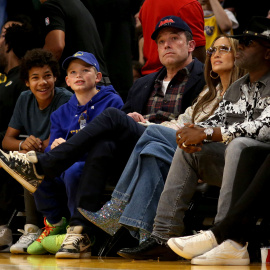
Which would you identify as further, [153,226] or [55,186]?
[55,186]

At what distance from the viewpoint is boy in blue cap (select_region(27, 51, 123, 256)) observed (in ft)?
13.9

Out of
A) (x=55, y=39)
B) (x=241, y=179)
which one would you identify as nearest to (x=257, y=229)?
(x=241, y=179)

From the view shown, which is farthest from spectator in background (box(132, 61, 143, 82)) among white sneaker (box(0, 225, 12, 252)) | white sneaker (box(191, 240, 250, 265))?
white sneaker (box(191, 240, 250, 265))

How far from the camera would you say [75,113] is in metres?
4.50

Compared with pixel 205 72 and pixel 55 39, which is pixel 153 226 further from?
pixel 55 39

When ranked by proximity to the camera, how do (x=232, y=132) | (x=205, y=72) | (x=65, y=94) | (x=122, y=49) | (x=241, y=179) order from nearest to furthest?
(x=241, y=179) → (x=232, y=132) → (x=205, y=72) → (x=65, y=94) → (x=122, y=49)

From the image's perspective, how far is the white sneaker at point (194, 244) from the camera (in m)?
3.09

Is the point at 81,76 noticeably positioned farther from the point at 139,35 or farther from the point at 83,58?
the point at 139,35

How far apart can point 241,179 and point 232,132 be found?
0.32 meters

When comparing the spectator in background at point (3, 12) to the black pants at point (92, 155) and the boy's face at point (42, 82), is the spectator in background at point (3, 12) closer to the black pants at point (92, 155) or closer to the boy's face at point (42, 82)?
the boy's face at point (42, 82)

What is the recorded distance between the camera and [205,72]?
13.6 feet

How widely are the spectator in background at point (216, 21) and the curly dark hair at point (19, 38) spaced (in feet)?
5.11

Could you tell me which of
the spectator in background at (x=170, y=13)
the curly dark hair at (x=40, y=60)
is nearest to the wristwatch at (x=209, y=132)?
the spectator in background at (x=170, y=13)

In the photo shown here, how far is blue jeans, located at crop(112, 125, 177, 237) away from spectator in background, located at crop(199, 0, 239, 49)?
88.0 inches
